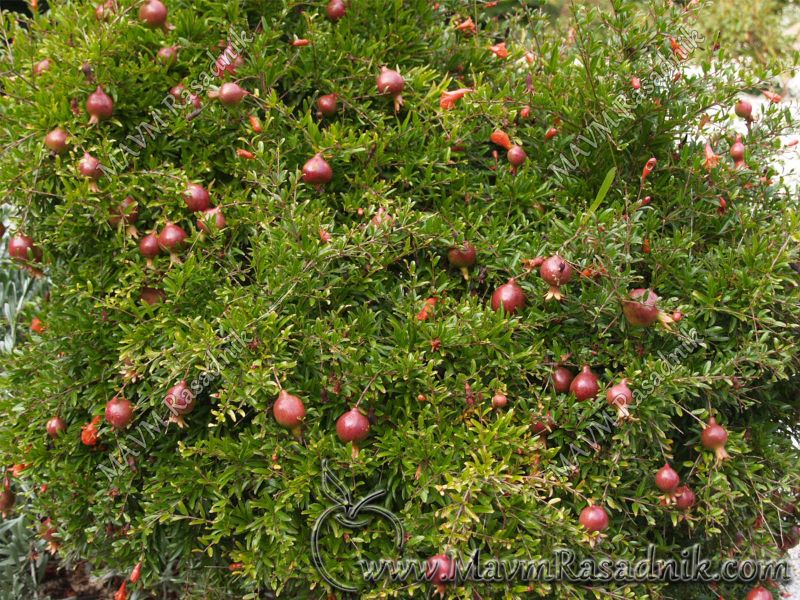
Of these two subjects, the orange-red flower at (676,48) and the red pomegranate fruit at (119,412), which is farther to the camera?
the orange-red flower at (676,48)

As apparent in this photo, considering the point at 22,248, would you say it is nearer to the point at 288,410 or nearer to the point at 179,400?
the point at 179,400

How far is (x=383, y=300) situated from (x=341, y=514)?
2.11 ft

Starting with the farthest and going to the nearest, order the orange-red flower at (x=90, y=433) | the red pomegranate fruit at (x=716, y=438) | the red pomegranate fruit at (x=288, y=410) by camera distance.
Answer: the orange-red flower at (x=90, y=433), the red pomegranate fruit at (x=716, y=438), the red pomegranate fruit at (x=288, y=410)

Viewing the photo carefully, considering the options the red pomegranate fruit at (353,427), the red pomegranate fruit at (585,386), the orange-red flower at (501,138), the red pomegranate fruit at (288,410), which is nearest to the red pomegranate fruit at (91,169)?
the red pomegranate fruit at (288,410)

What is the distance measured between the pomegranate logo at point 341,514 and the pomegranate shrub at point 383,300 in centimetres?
3

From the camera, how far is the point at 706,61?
7.47 feet

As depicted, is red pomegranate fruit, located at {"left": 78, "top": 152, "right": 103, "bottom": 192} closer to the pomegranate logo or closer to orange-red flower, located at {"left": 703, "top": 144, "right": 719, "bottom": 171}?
the pomegranate logo

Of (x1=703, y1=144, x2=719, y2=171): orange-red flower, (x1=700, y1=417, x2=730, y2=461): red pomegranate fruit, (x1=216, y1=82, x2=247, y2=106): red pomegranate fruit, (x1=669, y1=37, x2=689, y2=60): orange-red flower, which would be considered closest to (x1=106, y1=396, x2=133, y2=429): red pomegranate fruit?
(x1=216, y1=82, x2=247, y2=106): red pomegranate fruit

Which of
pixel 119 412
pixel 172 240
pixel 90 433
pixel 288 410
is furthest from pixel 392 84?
pixel 90 433

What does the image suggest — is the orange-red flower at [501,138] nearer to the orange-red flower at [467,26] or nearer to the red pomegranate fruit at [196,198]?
the orange-red flower at [467,26]

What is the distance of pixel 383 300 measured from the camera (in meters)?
2.16

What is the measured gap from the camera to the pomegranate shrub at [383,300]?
6.25ft

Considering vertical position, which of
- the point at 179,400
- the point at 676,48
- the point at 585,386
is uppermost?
the point at 676,48

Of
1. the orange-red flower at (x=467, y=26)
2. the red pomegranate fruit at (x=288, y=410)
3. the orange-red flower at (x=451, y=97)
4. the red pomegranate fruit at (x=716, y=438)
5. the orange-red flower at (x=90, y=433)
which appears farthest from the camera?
the orange-red flower at (x=467, y=26)
